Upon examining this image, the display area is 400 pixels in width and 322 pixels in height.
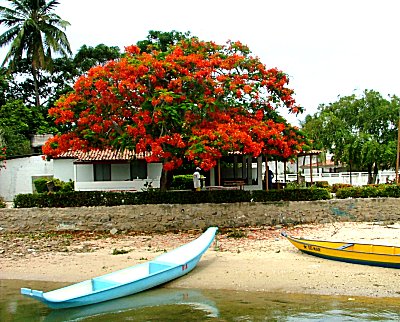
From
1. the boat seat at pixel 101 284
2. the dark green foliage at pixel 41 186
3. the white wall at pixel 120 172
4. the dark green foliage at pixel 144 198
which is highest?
the white wall at pixel 120 172

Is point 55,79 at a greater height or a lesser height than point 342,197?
greater

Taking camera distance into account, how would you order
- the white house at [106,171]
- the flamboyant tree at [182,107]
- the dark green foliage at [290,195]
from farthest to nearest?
the white house at [106,171] → the dark green foliage at [290,195] → the flamboyant tree at [182,107]

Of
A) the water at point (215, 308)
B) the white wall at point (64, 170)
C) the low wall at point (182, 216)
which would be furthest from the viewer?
the white wall at point (64, 170)

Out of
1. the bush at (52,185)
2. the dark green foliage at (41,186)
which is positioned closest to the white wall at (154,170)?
the bush at (52,185)

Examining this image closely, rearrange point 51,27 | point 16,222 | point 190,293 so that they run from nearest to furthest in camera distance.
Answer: point 190,293, point 16,222, point 51,27

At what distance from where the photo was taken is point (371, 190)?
2255 centimetres

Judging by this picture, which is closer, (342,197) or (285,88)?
(285,88)

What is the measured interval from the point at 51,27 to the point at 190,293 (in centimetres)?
3103

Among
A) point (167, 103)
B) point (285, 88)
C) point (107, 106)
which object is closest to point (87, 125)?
point (107, 106)

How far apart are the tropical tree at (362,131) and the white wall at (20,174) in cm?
1971

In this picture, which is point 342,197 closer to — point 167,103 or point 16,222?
point 167,103

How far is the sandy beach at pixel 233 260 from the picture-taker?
12.7 metres

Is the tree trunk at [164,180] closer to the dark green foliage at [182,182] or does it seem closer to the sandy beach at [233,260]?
the sandy beach at [233,260]

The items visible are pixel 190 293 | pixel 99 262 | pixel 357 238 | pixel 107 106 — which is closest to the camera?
pixel 190 293
